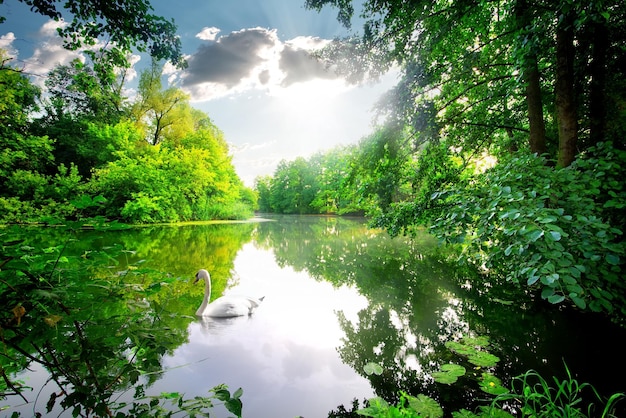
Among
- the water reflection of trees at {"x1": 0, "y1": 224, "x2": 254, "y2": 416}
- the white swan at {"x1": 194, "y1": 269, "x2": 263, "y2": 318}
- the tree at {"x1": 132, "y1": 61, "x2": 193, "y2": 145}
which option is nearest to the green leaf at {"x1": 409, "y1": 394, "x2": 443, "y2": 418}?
the water reflection of trees at {"x1": 0, "y1": 224, "x2": 254, "y2": 416}

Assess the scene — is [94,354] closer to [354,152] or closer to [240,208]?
[354,152]

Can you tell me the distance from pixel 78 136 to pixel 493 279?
101ft

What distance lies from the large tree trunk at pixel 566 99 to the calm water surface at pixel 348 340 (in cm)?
260

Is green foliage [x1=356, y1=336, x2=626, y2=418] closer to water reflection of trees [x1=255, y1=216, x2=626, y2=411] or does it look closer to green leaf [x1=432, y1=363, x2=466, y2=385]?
green leaf [x1=432, y1=363, x2=466, y2=385]

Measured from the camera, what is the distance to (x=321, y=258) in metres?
10.1

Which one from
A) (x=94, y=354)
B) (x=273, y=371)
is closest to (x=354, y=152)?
(x=273, y=371)

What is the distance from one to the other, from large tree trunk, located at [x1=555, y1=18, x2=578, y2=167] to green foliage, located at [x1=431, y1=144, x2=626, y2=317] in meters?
0.97

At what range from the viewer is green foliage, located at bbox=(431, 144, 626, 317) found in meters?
1.74

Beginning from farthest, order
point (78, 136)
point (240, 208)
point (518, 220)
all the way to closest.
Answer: point (240, 208), point (78, 136), point (518, 220)

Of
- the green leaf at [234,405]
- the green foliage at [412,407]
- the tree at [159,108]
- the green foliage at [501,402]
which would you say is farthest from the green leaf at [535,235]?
the tree at [159,108]

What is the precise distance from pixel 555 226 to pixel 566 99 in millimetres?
2865

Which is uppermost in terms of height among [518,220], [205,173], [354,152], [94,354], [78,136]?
[78,136]

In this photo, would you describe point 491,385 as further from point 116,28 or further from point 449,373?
point 116,28

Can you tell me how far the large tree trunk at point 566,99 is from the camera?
3375 millimetres
